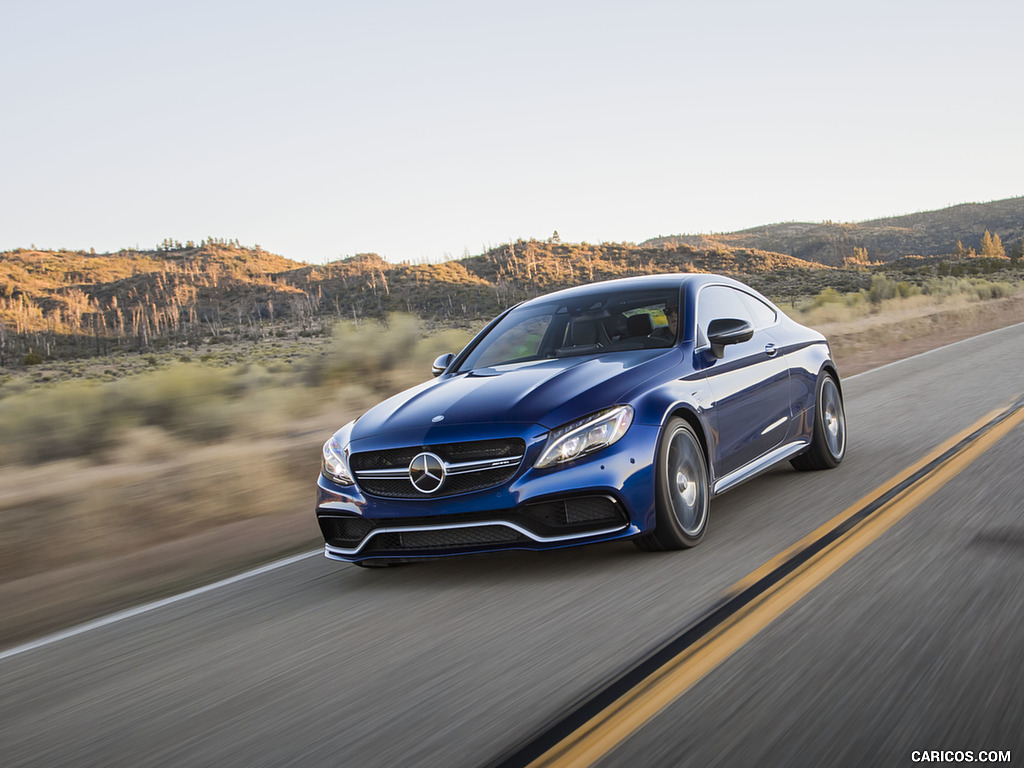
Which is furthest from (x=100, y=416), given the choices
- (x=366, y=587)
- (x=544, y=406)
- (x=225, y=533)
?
(x=544, y=406)

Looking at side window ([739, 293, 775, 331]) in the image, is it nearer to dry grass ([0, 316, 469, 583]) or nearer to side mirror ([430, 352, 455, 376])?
side mirror ([430, 352, 455, 376])

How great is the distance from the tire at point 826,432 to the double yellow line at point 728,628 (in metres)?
0.64

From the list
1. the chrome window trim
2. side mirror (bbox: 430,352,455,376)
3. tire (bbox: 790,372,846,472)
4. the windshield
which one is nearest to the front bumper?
the chrome window trim

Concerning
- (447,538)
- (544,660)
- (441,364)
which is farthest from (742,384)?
(544,660)

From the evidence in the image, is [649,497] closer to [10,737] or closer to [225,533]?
[10,737]

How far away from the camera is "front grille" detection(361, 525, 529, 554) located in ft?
17.0

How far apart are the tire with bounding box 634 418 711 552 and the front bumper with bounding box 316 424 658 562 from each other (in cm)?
9

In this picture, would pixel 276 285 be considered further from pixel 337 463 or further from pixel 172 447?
pixel 337 463

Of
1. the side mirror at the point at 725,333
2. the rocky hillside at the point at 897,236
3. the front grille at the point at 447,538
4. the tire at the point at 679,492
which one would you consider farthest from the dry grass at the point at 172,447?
the rocky hillside at the point at 897,236

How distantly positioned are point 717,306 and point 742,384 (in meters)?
0.70

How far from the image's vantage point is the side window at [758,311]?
7535mm

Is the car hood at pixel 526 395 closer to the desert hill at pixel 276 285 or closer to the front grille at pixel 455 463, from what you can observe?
the front grille at pixel 455 463

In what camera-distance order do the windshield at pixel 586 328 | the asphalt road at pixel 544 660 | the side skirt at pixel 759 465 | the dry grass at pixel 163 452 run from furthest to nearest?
the dry grass at pixel 163 452 → the windshield at pixel 586 328 → the side skirt at pixel 759 465 → the asphalt road at pixel 544 660

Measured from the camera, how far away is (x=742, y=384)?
21.6 ft
